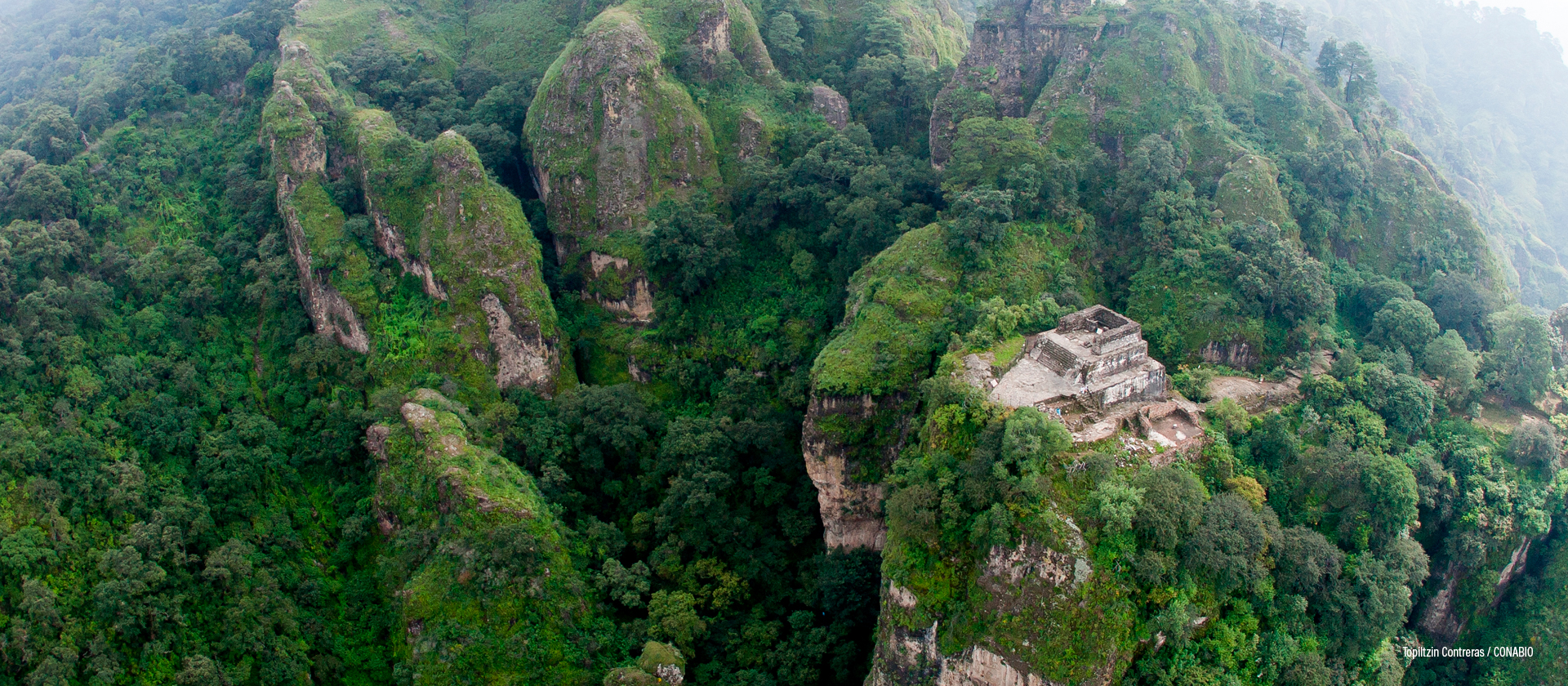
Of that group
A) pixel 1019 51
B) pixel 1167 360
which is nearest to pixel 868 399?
pixel 1167 360

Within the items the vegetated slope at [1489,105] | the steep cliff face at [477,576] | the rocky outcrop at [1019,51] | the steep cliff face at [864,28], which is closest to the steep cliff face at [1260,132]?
the rocky outcrop at [1019,51]

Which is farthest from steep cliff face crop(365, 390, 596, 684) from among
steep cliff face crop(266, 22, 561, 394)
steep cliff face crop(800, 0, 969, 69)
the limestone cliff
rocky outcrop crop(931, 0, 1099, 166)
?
steep cliff face crop(800, 0, 969, 69)

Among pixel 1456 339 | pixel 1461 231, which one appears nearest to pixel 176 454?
pixel 1456 339

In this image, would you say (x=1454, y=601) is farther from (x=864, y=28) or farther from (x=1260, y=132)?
(x=864, y=28)

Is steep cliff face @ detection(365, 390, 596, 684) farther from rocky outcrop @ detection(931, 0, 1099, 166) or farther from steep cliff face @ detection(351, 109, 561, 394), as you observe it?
rocky outcrop @ detection(931, 0, 1099, 166)

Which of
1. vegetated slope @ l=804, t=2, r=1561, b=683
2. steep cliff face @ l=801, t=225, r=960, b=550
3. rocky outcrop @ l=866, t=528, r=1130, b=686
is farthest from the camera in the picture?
steep cliff face @ l=801, t=225, r=960, b=550

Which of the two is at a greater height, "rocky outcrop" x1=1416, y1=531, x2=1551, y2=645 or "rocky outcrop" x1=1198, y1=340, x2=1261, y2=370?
"rocky outcrop" x1=1198, y1=340, x2=1261, y2=370
